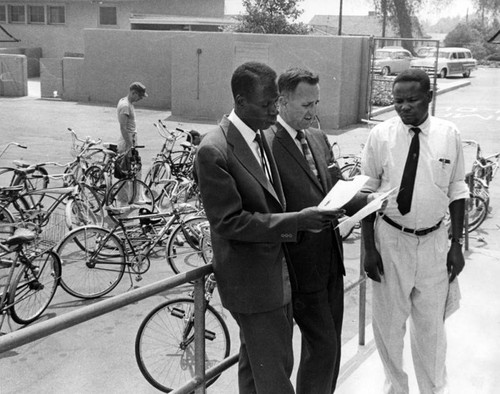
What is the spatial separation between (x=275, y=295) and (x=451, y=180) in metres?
1.33

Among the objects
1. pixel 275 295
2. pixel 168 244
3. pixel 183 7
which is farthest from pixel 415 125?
pixel 183 7

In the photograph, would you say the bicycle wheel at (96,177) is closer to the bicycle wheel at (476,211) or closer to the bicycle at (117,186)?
the bicycle at (117,186)

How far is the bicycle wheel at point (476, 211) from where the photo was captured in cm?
868

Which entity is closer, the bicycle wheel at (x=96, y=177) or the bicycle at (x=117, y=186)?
the bicycle at (x=117, y=186)

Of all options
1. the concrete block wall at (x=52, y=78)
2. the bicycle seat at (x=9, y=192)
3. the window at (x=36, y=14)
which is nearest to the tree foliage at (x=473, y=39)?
the window at (x=36, y=14)

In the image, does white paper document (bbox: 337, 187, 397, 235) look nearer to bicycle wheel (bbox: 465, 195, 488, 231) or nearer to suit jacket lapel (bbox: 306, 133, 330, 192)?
suit jacket lapel (bbox: 306, 133, 330, 192)

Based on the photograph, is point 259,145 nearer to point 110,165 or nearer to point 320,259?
point 320,259

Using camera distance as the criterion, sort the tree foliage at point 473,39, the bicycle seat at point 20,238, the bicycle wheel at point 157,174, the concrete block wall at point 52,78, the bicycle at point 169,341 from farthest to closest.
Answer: the tree foliage at point 473,39 → the concrete block wall at point 52,78 → the bicycle wheel at point 157,174 → the bicycle seat at point 20,238 → the bicycle at point 169,341

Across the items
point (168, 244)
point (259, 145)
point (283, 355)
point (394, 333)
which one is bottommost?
point (168, 244)

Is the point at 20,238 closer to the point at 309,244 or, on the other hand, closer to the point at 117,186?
the point at 309,244

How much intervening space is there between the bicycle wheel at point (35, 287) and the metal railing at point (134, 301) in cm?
322

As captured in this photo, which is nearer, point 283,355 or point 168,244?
point 283,355

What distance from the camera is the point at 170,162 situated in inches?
407

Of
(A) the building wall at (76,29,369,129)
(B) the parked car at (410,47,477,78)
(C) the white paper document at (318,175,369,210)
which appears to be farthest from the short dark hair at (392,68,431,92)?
(B) the parked car at (410,47,477,78)
